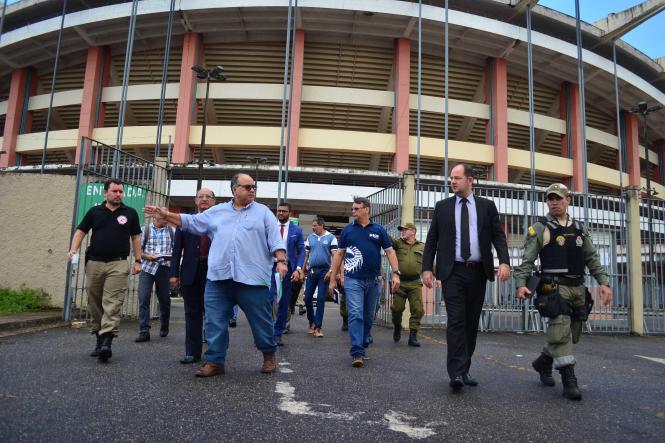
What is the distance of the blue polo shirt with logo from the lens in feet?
18.2

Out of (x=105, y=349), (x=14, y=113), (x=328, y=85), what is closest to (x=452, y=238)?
(x=105, y=349)

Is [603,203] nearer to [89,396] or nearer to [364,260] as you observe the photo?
[364,260]

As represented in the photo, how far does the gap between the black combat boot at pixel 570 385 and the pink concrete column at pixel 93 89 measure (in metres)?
28.4

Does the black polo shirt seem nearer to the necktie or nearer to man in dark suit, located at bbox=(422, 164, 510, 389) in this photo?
man in dark suit, located at bbox=(422, 164, 510, 389)

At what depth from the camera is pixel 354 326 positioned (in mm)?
5238

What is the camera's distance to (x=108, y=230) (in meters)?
5.28

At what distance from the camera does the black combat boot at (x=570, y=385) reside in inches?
153

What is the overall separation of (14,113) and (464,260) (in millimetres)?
33721

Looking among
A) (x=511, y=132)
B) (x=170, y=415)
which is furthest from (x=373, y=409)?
(x=511, y=132)

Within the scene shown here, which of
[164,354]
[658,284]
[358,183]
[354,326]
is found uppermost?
[358,183]

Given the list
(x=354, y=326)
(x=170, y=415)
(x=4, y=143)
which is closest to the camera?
(x=170, y=415)

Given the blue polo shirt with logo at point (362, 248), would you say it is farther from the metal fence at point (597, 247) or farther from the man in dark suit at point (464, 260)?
the metal fence at point (597, 247)

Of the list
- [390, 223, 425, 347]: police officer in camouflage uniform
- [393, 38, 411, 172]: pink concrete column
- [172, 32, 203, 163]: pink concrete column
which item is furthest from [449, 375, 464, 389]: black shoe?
[172, 32, 203, 163]: pink concrete column

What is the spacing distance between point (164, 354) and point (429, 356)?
330 cm
